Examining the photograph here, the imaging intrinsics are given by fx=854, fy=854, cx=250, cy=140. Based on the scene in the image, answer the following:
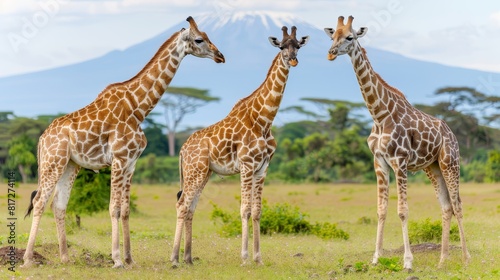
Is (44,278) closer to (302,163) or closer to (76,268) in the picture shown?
(76,268)

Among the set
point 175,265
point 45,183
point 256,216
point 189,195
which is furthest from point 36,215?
point 256,216

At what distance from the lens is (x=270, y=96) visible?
13.2 meters

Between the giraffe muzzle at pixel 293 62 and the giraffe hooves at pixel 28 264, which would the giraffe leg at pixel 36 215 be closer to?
the giraffe hooves at pixel 28 264

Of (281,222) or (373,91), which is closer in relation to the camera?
(373,91)

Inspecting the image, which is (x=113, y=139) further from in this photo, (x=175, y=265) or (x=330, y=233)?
(x=330, y=233)

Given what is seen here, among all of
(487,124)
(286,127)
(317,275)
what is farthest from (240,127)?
(286,127)

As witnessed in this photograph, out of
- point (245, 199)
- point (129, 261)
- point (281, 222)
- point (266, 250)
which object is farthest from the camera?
point (281, 222)

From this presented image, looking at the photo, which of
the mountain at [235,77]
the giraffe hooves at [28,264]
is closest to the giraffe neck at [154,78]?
the giraffe hooves at [28,264]

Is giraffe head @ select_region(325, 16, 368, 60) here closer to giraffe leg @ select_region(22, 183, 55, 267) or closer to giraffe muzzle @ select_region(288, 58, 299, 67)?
giraffe muzzle @ select_region(288, 58, 299, 67)

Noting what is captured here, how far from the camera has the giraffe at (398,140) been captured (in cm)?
1249

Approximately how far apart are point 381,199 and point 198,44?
357cm

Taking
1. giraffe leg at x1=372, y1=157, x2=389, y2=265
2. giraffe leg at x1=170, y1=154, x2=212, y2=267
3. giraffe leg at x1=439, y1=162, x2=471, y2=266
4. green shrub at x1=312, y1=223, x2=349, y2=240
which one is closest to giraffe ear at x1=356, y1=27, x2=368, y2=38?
giraffe leg at x1=372, y1=157, x2=389, y2=265

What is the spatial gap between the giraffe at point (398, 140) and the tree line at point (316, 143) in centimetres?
2832

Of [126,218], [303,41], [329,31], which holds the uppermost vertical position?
[329,31]
